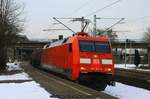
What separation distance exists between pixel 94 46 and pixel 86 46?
0.52m

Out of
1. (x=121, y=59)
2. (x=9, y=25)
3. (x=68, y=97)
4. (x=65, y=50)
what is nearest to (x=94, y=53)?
(x=65, y=50)

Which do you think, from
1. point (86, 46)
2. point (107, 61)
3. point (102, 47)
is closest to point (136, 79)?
point (102, 47)

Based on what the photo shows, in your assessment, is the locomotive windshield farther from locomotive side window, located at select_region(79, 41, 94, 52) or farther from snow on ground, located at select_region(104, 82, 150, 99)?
snow on ground, located at select_region(104, 82, 150, 99)

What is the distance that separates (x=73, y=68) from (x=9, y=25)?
882 inches

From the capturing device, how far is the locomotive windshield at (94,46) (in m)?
27.1

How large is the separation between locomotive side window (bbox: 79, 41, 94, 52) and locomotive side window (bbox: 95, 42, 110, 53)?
1.07 ft

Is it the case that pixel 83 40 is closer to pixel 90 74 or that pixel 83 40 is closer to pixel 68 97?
pixel 90 74

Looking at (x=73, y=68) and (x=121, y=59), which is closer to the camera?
(x=73, y=68)

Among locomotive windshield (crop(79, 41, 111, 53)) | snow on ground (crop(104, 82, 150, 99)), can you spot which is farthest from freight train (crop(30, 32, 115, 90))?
snow on ground (crop(104, 82, 150, 99))

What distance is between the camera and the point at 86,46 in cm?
2733

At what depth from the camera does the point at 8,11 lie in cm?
4975

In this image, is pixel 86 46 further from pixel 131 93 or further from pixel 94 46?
pixel 131 93

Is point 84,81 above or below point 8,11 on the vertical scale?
below

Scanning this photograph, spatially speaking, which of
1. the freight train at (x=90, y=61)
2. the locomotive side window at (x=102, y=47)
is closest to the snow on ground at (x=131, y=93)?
the freight train at (x=90, y=61)
